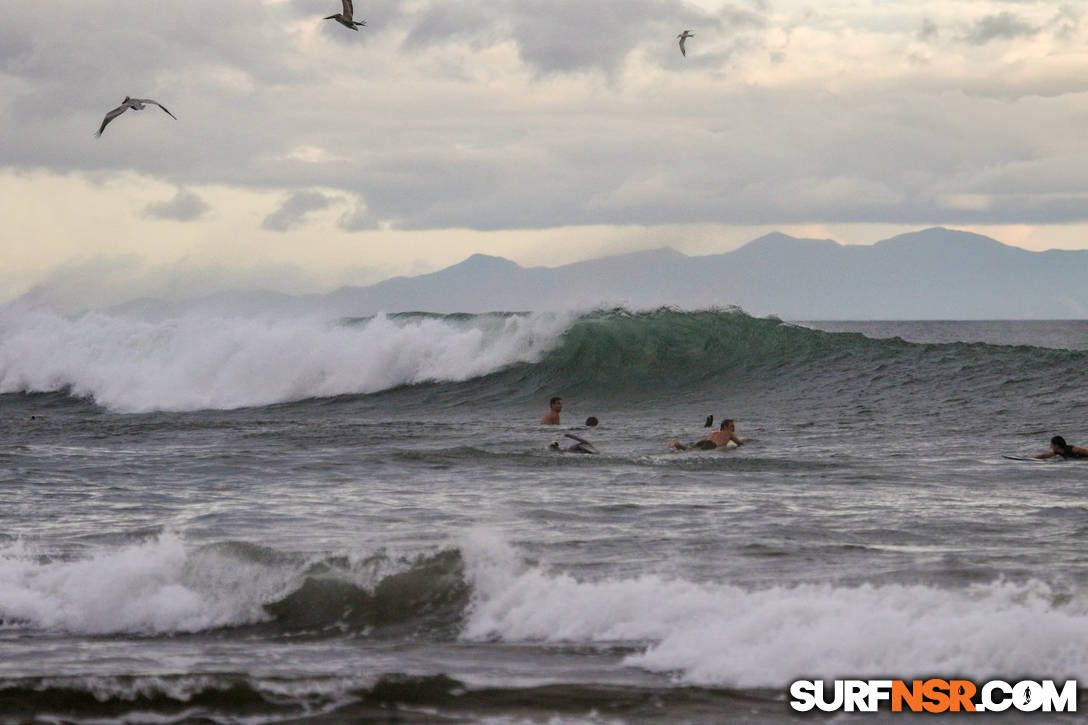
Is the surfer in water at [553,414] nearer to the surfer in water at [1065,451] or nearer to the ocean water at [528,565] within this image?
the ocean water at [528,565]

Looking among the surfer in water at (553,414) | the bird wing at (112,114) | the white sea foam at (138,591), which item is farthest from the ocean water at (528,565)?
the bird wing at (112,114)

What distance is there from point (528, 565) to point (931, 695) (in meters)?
3.29

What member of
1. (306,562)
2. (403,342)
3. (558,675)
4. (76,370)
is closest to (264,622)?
(306,562)

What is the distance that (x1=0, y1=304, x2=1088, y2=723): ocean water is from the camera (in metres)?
7.15

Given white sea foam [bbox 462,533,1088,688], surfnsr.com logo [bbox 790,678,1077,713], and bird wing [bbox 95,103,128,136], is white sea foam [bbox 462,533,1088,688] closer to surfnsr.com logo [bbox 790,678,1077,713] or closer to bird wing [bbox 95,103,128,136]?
surfnsr.com logo [bbox 790,678,1077,713]

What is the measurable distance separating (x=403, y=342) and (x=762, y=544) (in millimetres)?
21398

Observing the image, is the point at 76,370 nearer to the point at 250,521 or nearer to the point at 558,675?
the point at 250,521

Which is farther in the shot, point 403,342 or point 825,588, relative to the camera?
point 403,342

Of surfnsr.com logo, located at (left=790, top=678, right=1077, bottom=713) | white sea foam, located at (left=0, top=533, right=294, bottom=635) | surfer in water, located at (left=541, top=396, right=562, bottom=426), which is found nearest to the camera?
surfnsr.com logo, located at (left=790, top=678, right=1077, bottom=713)

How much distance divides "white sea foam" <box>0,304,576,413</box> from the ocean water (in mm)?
7102

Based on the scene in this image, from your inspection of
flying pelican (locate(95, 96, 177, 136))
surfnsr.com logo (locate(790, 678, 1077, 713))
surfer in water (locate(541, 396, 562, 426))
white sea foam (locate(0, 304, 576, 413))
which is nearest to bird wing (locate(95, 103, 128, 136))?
flying pelican (locate(95, 96, 177, 136))

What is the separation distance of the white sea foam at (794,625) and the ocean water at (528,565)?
0.07ft

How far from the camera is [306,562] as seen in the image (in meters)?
9.59

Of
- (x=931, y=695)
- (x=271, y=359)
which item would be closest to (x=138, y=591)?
(x=931, y=695)
